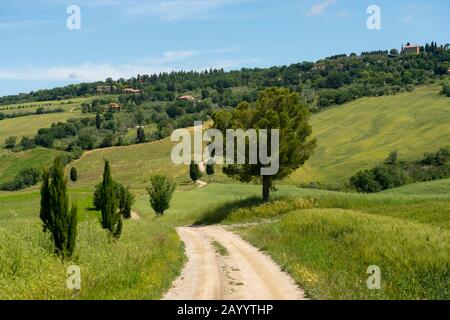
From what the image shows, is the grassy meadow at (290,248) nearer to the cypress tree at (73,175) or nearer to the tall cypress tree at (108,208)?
the tall cypress tree at (108,208)

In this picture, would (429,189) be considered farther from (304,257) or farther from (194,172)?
(194,172)

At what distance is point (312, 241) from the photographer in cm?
2550

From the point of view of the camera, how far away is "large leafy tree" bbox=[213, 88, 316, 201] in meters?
42.7

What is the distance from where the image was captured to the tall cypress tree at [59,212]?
20.1 meters

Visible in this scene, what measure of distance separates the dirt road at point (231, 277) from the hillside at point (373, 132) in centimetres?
7243

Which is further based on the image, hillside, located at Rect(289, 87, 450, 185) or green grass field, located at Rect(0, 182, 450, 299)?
hillside, located at Rect(289, 87, 450, 185)

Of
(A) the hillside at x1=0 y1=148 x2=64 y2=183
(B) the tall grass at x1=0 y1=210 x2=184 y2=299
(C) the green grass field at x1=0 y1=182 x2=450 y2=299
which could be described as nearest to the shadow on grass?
(C) the green grass field at x1=0 y1=182 x2=450 y2=299

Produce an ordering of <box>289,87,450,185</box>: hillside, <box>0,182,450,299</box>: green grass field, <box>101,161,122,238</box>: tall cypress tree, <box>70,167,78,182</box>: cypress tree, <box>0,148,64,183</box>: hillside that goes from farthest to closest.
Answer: <box>0,148,64,183</box>: hillside
<box>70,167,78,182</box>: cypress tree
<box>289,87,450,185</box>: hillside
<box>101,161,122,238</box>: tall cypress tree
<box>0,182,450,299</box>: green grass field

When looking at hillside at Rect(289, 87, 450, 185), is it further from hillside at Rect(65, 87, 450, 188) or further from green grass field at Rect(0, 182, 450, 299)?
green grass field at Rect(0, 182, 450, 299)

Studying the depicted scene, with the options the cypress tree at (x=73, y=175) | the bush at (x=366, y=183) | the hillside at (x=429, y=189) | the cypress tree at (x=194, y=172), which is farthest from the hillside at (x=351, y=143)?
the hillside at (x=429, y=189)

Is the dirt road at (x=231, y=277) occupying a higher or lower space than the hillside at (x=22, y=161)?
higher

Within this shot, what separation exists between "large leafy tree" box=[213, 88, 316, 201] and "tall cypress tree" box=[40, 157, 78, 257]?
78.7 ft

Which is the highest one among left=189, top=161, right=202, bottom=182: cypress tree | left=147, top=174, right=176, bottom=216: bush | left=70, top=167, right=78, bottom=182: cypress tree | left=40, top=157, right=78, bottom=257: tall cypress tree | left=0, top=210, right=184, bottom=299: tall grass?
left=40, top=157, right=78, bottom=257: tall cypress tree

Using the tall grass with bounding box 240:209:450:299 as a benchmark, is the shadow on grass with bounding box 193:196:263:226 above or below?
below
